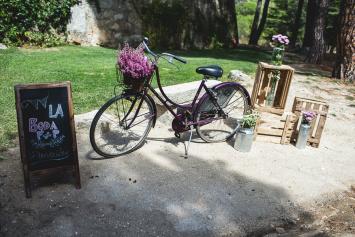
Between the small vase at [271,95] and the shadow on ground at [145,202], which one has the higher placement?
the small vase at [271,95]

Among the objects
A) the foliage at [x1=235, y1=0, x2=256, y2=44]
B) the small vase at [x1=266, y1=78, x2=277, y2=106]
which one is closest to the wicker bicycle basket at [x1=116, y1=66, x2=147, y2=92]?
the small vase at [x1=266, y1=78, x2=277, y2=106]

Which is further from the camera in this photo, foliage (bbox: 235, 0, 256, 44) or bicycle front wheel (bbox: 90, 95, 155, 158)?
foliage (bbox: 235, 0, 256, 44)

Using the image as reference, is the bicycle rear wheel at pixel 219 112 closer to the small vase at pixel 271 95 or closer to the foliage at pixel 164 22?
the small vase at pixel 271 95

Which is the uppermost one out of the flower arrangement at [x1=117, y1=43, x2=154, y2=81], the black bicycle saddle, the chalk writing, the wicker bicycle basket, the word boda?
the flower arrangement at [x1=117, y1=43, x2=154, y2=81]

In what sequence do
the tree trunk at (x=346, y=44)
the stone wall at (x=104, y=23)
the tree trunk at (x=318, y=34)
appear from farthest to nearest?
1. the tree trunk at (x=318, y=34)
2. the stone wall at (x=104, y=23)
3. the tree trunk at (x=346, y=44)

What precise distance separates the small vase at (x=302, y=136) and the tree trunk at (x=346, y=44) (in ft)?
17.4

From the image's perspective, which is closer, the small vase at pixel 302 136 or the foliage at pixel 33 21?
the small vase at pixel 302 136

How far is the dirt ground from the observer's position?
324 centimetres

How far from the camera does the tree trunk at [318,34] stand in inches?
465

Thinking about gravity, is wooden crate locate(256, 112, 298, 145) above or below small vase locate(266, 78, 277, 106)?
below

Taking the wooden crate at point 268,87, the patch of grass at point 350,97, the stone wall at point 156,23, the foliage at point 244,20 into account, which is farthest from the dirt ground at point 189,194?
the foliage at point 244,20

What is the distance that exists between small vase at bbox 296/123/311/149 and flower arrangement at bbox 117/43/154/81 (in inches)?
100

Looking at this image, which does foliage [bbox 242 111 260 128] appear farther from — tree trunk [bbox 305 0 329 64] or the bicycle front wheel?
tree trunk [bbox 305 0 329 64]

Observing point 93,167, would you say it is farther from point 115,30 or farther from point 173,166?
point 115,30
